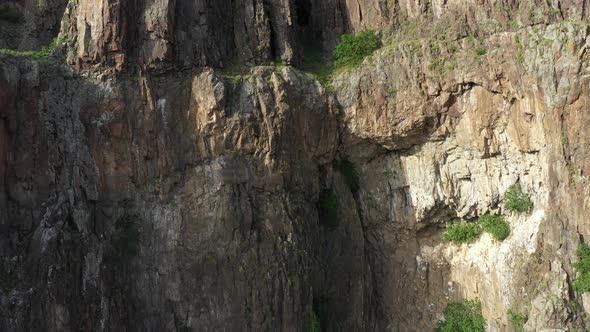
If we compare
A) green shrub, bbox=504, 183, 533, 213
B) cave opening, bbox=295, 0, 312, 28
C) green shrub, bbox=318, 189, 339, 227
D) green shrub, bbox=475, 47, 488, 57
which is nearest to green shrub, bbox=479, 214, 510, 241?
green shrub, bbox=504, 183, 533, 213

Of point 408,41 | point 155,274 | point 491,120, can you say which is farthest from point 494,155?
point 155,274

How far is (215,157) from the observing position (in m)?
18.8

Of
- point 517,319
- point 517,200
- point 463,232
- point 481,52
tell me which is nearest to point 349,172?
point 463,232

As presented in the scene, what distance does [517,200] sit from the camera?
18.9 m

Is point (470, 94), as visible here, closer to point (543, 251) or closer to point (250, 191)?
point (543, 251)

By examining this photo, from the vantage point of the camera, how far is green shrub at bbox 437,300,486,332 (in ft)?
63.9

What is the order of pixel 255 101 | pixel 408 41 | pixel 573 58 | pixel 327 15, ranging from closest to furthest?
pixel 573 58 < pixel 255 101 < pixel 408 41 < pixel 327 15

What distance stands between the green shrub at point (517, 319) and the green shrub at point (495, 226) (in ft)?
8.04

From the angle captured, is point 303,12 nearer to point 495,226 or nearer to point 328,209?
point 328,209

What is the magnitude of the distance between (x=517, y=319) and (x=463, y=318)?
2.00 m

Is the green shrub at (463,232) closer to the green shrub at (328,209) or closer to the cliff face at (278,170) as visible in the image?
the cliff face at (278,170)

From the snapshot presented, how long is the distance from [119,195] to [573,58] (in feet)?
50.2

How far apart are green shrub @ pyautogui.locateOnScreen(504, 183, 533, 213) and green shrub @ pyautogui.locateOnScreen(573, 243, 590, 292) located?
6.72 ft

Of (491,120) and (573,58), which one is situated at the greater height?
(573,58)
